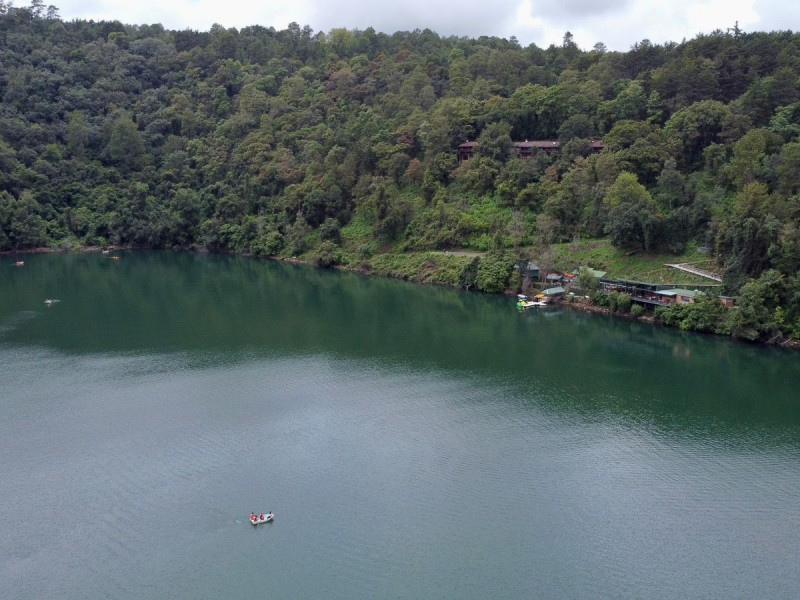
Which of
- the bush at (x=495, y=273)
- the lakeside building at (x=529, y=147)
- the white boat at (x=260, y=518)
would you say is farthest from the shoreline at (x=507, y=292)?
the white boat at (x=260, y=518)

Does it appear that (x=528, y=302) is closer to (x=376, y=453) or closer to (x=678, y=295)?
(x=678, y=295)

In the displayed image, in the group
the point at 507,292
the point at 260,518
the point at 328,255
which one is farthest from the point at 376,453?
the point at 328,255

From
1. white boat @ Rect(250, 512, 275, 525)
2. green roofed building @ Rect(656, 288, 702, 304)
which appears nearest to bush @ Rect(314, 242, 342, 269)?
green roofed building @ Rect(656, 288, 702, 304)

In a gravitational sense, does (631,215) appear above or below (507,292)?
above

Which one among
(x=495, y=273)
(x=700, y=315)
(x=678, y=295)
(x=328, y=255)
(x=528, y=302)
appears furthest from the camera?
(x=328, y=255)

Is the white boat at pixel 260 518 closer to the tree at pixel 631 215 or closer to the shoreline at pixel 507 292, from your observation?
the shoreline at pixel 507 292

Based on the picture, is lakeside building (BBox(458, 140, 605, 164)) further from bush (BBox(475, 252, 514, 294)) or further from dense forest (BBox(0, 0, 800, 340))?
bush (BBox(475, 252, 514, 294))
